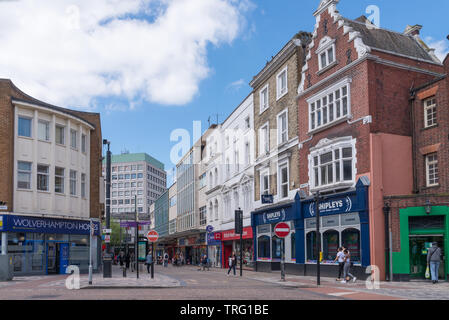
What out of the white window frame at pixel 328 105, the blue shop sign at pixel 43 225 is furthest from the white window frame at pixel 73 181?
the white window frame at pixel 328 105

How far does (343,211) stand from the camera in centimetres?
2689

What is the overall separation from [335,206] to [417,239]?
182 inches

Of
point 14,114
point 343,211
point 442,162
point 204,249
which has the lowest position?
point 204,249

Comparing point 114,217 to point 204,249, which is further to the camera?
point 114,217

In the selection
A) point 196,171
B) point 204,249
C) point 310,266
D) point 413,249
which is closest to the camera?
point 413,249

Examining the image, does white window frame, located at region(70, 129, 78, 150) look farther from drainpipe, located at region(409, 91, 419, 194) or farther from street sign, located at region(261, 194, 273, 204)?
drainpipe, located at region(409, 91, 419, 194)

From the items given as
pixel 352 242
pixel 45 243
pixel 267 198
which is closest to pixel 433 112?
pixel 352 242

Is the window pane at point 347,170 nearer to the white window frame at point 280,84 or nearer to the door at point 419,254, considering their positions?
the door at point 419,254

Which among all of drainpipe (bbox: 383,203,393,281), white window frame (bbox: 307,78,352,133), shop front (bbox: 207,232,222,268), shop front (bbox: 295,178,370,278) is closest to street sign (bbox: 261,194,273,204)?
shop front (bbox: 295,178,370,278)

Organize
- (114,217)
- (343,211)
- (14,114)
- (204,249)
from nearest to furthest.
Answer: (343,211) < (14,114) < (204,249) < (114,217)

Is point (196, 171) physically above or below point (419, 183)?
above
